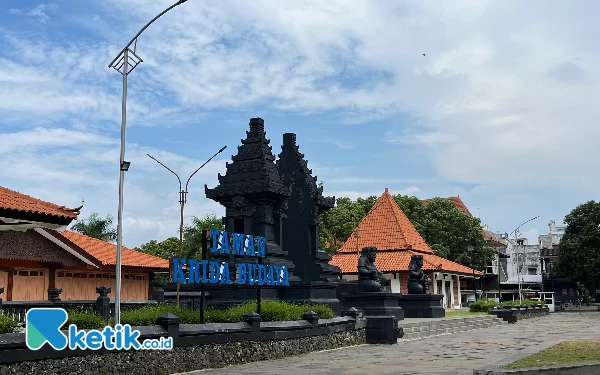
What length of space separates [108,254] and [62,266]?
3521mm

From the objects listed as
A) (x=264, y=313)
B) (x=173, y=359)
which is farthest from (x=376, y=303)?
(x=173, y=359)

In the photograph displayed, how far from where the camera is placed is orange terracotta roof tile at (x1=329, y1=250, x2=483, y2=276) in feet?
139

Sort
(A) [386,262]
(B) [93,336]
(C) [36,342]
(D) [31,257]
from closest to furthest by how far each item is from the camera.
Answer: (C) [36,342] → (B) [93,336] → (D) [31,257] → (A) [386,262]

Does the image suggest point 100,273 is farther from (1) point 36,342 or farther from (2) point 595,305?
(2) point 595,305

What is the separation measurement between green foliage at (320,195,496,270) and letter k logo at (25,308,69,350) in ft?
142

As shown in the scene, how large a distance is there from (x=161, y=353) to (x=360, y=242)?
34073mm

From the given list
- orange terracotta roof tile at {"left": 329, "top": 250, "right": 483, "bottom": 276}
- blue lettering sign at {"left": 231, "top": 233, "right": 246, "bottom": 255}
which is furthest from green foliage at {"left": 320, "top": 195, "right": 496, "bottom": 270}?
blue lettering sign at {"left": 231, "top": 233, "right": 246, "bottom": 255}

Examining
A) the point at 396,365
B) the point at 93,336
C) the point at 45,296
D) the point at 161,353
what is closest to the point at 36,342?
the point at 93,336

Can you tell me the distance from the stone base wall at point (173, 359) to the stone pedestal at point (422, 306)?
1410 centimetres

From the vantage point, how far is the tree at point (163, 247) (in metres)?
57.9

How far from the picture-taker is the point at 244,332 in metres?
15.6

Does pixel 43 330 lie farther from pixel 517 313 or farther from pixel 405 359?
pixel 517 313

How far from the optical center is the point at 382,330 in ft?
68.9

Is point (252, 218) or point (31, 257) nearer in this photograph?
point (252, 218)
